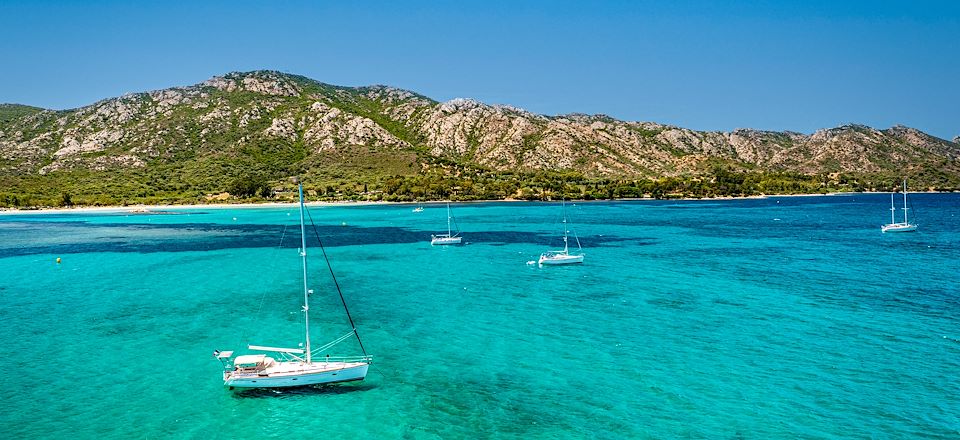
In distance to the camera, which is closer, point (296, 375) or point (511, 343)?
point (296, 375)

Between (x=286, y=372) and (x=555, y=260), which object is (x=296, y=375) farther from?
(x=555, y=260)

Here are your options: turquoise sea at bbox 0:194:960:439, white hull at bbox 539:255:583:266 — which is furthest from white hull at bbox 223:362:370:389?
white hull at bbox 539:255:583:266

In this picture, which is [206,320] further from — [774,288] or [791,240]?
[791,240]

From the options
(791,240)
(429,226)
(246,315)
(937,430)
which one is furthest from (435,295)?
(429,226)

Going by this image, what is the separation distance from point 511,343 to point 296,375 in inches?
585

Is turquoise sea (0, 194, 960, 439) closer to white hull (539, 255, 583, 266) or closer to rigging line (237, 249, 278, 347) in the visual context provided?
rigging line (237, 249, 278, 347)

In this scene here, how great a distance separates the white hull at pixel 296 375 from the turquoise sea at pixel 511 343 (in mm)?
708

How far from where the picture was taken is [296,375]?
29344 mm

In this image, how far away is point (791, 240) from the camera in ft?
321

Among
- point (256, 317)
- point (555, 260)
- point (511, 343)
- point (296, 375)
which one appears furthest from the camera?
point (555, 260)

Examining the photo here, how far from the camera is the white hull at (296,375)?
96.2ft

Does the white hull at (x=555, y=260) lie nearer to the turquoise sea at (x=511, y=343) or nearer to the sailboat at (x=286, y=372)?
the turquoise sea at (x=511, y=343)

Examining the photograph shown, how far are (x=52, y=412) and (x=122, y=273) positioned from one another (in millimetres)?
49574

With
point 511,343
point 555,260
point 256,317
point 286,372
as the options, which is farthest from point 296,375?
point 555,260
